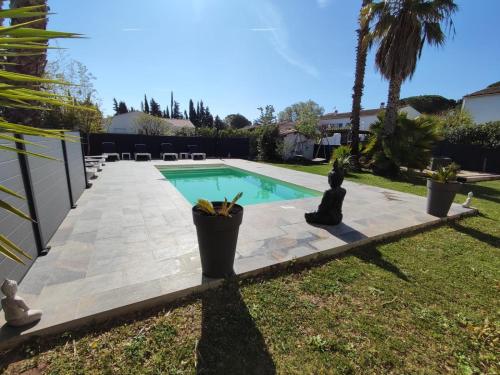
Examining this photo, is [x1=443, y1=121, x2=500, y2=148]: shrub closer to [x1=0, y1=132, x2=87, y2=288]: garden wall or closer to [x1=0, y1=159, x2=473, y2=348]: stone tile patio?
[x1=0, y1=159, x2=473, y2=348]: stone tile patio

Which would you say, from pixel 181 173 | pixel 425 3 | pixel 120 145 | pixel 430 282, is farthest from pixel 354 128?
pixel 120 145

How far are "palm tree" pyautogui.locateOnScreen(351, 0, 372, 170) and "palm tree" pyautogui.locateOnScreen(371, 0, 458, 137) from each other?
1.73 ft

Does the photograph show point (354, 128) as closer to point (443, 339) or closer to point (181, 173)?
point (181, 173)

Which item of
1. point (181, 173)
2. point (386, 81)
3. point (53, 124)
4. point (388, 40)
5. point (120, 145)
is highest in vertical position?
point (388, 40)

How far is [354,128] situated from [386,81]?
2.36 meters

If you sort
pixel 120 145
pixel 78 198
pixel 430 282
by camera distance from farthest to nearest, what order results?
pixel 120 145 → pixel 78 198 → pixel 430 282

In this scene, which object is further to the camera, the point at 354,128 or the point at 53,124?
the point at 53,124

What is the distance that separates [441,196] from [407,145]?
5.72m

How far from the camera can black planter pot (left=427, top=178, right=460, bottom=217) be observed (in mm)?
4824

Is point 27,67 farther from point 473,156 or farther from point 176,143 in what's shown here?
point 473,156

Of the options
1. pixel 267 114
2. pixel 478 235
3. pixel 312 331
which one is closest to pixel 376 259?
pixel 312 331

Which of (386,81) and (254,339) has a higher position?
(386,81)

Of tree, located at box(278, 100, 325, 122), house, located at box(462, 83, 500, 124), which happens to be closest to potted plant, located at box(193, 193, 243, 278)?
house, located at box(462, 83, 500, 124)

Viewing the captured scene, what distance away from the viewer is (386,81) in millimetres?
10266
